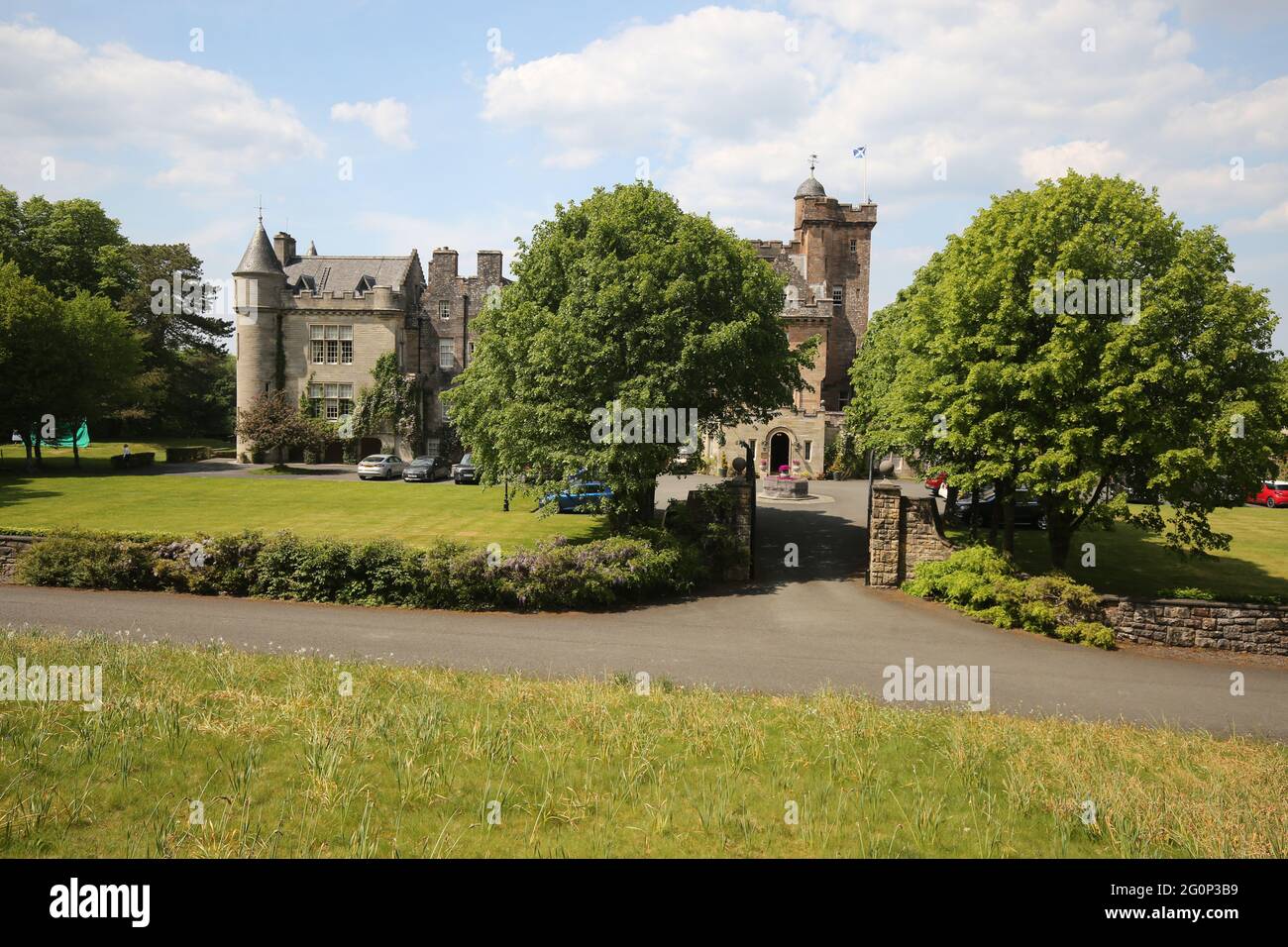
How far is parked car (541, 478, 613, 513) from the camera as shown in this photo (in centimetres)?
2450

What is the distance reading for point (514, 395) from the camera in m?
24.8

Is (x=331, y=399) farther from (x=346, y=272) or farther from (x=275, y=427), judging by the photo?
(x=346, y=272)

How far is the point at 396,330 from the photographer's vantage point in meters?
57.0

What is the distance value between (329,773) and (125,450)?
47067 mm

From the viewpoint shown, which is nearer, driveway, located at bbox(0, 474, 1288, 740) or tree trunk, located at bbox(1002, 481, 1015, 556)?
driveway, located at bbox(0, 474, 1288, 740)

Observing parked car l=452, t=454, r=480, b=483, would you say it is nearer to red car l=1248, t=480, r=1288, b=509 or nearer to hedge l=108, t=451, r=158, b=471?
hedge l=108, t=451, r=158, b=471

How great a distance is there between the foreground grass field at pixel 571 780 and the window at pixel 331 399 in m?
47.5

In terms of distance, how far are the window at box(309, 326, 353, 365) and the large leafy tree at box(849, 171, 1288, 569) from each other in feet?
149

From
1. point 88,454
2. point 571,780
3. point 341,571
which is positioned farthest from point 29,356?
point 571,780

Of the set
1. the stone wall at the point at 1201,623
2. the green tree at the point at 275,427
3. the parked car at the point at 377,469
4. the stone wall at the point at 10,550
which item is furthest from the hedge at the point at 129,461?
the stone wall at the point at 1201,623

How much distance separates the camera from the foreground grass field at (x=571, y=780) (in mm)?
7309

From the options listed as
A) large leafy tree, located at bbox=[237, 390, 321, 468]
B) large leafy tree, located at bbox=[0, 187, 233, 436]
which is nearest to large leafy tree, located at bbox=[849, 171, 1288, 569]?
large leafy tree, located at bbox=[237, 390, 321, 468]
